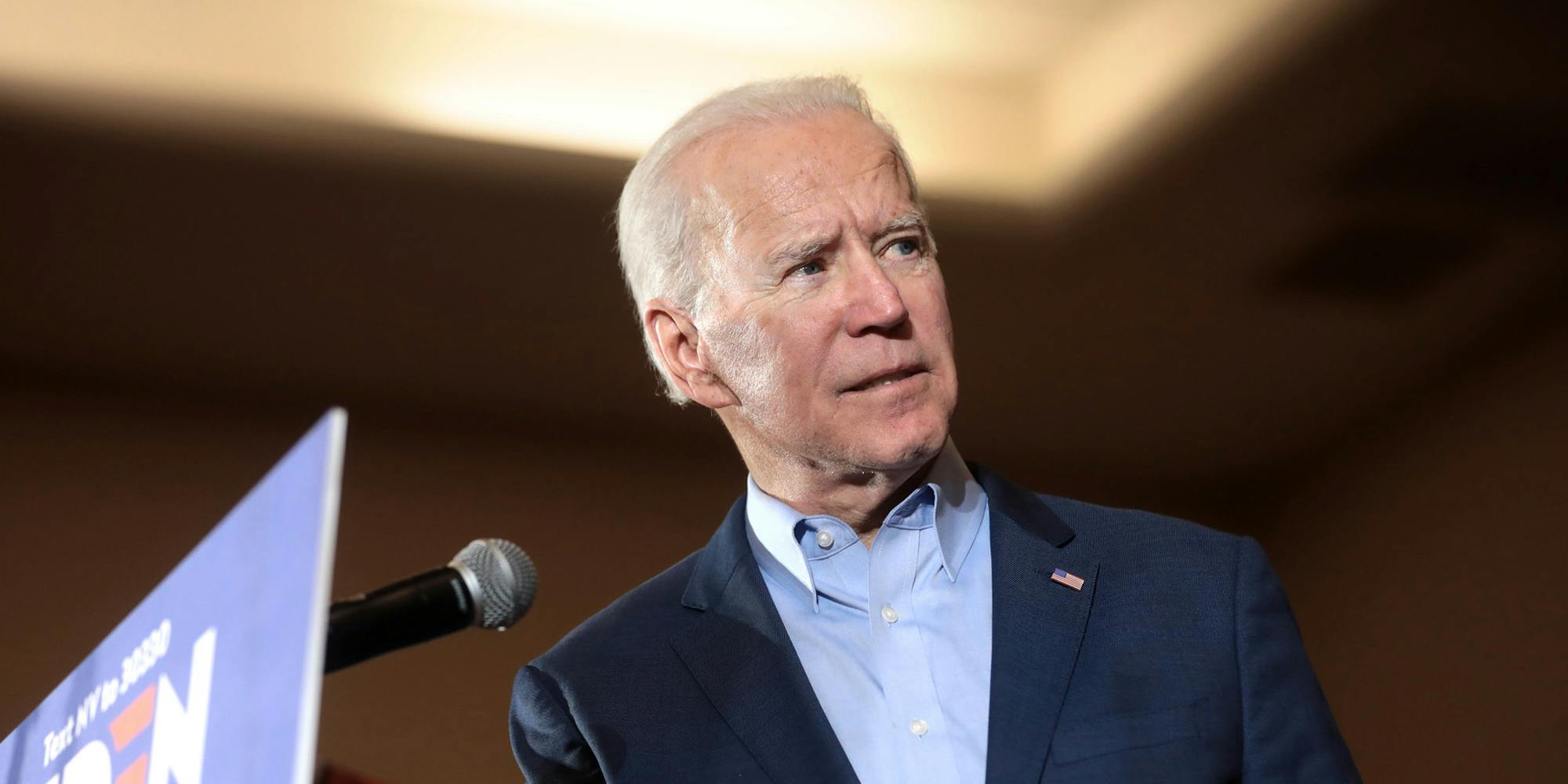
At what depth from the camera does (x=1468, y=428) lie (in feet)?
12.6

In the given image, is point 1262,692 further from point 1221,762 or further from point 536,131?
point 536,131

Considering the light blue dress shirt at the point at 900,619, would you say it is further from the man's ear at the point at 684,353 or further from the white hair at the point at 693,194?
the white hair at the point at 693,194

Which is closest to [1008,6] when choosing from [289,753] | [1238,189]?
[1238,189]

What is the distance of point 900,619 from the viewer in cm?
146

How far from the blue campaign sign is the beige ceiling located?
2560mm

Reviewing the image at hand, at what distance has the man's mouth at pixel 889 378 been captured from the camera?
1495mm

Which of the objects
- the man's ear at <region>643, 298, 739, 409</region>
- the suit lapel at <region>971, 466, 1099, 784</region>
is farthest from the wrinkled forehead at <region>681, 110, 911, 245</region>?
the suit lapel at <region>971, 466, 1099, 784</region>

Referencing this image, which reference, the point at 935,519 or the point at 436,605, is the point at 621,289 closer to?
the point at 935,519

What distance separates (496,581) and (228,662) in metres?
0.21

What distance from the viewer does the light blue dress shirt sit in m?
1.39

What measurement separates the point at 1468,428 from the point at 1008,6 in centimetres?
173

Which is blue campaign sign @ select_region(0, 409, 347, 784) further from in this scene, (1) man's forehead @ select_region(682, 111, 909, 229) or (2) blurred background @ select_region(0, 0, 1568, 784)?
(2) blurred background @ select_region(0, 0, 1568, 784)

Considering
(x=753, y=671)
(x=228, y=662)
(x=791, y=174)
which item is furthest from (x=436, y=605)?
(x=791, y=174)

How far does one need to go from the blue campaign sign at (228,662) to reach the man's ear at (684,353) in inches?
31.8
